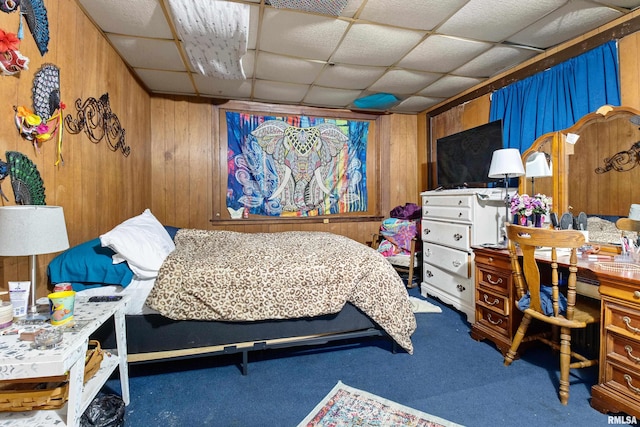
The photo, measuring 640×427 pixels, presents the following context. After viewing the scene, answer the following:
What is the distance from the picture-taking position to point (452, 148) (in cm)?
352

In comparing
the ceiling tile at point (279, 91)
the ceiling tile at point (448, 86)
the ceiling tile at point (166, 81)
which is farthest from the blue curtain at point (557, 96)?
the ceiling tile at point (166, 81)

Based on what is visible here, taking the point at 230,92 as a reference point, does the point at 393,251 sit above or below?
below

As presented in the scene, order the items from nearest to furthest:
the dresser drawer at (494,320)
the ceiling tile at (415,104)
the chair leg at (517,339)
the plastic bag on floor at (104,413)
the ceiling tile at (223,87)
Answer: the plastic bag on floor at (104,413)
the chair leg at (517,339)
the dresser drawer at (494,320)
the ceiling tile at (223,87)
the ceiling tile at (415,104)

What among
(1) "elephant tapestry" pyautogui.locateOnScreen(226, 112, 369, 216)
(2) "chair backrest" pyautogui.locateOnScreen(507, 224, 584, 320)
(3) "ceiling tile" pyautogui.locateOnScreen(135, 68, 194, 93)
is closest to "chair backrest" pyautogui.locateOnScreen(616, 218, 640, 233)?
(2) "chair backrest" pyautogui.locateOnScreen(507, 224, 584, 320)

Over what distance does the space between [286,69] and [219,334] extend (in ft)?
8.10

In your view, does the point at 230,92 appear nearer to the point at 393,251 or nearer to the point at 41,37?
the point at 41,37

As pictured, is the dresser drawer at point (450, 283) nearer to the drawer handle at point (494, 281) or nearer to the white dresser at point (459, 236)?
the white dresser at point (459, 236)

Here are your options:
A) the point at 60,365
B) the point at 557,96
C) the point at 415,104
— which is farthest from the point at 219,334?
the point at 415,104

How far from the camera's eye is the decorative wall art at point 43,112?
5.06ft

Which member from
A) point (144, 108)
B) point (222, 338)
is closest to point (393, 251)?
point (222, 338)

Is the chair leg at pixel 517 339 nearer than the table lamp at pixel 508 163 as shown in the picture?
Yes

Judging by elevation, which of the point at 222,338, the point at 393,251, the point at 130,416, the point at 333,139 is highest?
the point at 333,139

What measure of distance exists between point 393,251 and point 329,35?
2494 millimetres

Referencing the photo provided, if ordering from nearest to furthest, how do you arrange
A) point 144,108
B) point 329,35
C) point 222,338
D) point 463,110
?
1. point 222,338
2. point 329,35
3. point 144,108
4. point 463,110
